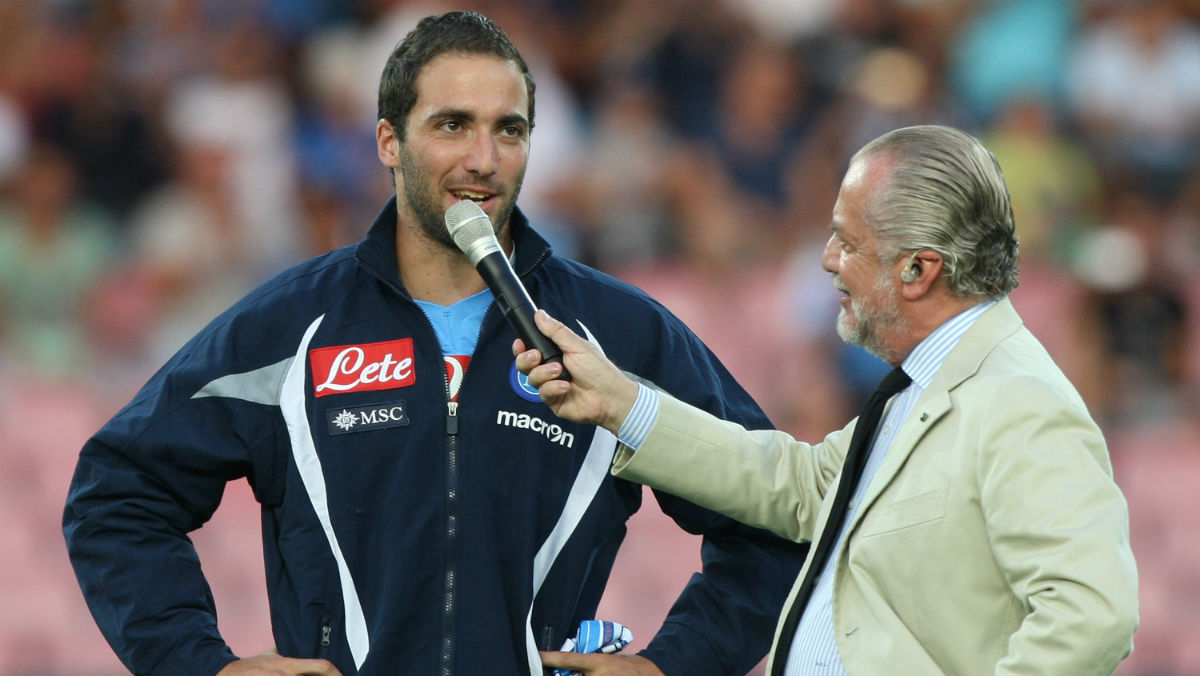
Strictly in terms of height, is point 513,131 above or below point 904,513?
above

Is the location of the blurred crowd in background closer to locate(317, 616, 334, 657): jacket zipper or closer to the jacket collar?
the jacket collar

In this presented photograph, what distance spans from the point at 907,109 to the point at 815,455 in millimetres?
4644

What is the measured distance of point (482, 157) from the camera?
317cm

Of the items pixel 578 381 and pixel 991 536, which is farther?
pixel 578 381

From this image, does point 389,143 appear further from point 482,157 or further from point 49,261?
point 49,261

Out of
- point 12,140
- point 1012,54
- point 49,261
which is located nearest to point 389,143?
point 49,261

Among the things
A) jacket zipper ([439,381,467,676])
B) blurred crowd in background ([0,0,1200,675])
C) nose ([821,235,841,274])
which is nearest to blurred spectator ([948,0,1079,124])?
blurred crowd in background ([0,0,1200,675])

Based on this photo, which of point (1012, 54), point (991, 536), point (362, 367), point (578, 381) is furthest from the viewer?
point (1012, 54)

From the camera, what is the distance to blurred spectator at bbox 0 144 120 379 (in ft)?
24.0

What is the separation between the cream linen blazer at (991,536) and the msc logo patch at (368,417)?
840mm

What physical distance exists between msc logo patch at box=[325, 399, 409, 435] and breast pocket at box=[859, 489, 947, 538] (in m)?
0.92

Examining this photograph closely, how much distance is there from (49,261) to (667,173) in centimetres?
302

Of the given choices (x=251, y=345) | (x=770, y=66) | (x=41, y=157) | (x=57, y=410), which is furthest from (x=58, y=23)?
(x=251, y=345)

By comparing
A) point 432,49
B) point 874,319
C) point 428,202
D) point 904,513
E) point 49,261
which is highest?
point 49,261
